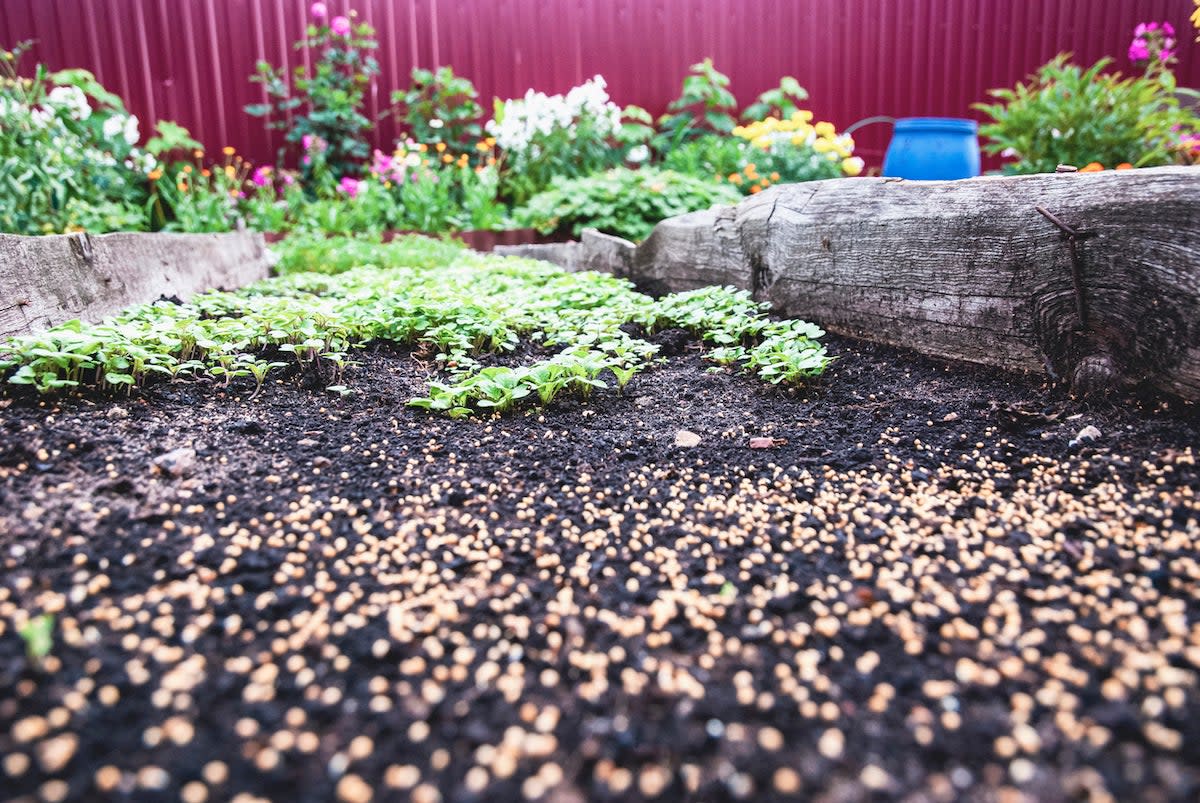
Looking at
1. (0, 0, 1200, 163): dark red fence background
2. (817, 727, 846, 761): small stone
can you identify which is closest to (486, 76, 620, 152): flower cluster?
(0, 0, 1200, 163): dark red fence background

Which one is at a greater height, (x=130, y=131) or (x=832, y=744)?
(x=130, y=131)

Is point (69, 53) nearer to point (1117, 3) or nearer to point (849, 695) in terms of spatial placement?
point (849, 695)

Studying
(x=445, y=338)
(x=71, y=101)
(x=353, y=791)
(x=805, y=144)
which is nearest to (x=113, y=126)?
(x=71, y=101)

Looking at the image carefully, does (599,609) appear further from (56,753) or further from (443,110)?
(443,110)

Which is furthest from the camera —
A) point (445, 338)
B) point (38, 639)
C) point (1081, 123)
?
point (1081, 123)

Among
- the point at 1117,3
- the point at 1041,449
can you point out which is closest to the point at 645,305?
the point at 1041,449

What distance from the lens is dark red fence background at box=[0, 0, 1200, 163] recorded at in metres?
6.56

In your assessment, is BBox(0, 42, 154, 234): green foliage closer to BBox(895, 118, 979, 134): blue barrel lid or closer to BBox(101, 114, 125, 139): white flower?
BBox(101, 114, 125, 139): white flower

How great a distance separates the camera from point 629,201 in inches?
203

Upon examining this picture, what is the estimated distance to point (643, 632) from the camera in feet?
3.51

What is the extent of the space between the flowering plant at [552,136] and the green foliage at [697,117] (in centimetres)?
74

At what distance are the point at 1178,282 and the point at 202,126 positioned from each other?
25.5 feet

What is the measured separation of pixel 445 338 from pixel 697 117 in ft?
20.0

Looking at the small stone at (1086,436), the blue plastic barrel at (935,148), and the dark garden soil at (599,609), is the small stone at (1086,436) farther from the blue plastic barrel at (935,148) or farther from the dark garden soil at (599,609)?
the blue plastic barrel at (935,148)
